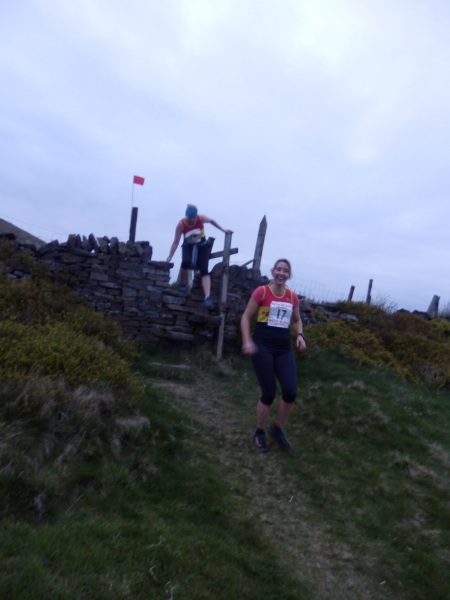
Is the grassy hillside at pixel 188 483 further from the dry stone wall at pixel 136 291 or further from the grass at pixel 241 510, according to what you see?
the dry stone wall at pixel 136 291

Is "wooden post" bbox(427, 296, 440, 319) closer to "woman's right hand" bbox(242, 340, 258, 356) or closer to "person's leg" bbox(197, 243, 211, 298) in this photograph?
"person's leg" bbox(197, 243, 211, 298)

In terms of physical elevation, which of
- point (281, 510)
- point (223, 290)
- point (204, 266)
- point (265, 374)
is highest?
point (204, 266)

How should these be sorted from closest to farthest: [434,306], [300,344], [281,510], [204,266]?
1. [281,510]
2. [300,344]
3. [204,266]
4. [434,306]

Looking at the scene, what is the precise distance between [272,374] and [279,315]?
608 mm

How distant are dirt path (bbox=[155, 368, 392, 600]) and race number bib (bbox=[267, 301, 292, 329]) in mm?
1305

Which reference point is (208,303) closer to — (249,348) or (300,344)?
(300,344)

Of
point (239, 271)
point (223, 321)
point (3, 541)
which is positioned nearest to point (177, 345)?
point (223, 321)

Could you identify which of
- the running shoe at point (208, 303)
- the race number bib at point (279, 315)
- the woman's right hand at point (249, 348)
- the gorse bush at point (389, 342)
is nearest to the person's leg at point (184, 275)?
the running shoe at point (208, 303)

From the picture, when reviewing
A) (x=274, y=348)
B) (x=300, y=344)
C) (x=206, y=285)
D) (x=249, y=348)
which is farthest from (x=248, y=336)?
(x=206, y=285)

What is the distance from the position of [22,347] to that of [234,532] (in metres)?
2.65

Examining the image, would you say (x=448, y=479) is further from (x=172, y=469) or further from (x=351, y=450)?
(x=172, y=469)

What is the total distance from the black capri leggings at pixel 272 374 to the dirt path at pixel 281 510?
643mm

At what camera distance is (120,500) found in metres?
4.89

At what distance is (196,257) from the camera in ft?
34.6
